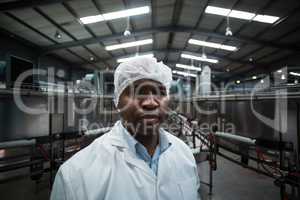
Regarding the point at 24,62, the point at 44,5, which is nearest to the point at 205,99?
the point at 24,62

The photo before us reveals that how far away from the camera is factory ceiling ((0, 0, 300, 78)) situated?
158 inches

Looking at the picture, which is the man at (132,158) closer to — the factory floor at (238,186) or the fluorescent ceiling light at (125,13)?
the factory floor at (238,186)

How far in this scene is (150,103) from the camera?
0.85 metres

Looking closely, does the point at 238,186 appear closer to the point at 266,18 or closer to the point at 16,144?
the point at 16,144

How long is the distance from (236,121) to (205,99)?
2.24ft

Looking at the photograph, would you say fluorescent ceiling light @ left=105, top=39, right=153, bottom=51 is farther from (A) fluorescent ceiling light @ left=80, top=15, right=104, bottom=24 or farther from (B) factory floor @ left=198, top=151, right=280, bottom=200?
(B) factory floor @ left=198, top=151, right=280, bottom=200

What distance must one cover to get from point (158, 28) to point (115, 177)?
5961mm

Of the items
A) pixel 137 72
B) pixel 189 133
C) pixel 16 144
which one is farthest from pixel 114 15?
pixel 137 72

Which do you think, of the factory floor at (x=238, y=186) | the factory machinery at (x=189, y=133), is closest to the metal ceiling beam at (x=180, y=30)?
the factory machinery at (x=189, y=133)

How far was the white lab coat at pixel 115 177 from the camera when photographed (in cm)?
80

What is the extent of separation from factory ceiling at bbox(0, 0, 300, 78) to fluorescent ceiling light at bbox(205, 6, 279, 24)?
0.32ft

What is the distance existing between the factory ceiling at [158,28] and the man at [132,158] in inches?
139

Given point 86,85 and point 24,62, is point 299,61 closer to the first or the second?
point 86,85

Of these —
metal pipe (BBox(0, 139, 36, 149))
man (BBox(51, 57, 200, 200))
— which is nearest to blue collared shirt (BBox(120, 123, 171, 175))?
man (BBox(51, 57, 200, 200))
